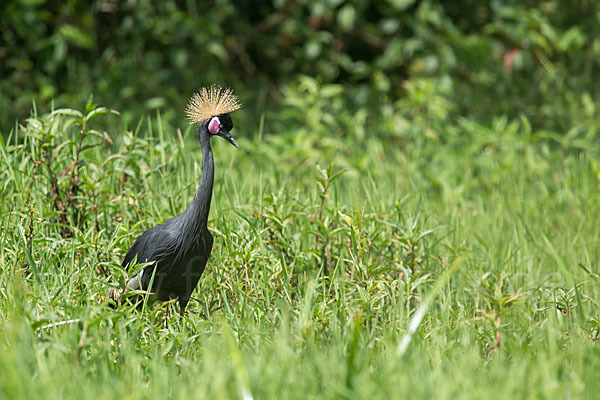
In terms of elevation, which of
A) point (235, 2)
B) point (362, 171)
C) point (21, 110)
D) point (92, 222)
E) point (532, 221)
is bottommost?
point (532, 221)

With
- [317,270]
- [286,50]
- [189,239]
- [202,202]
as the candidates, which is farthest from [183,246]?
[286,50]

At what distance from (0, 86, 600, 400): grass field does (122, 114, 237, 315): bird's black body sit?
0.12m

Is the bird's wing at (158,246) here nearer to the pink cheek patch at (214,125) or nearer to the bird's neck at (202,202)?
the bird's neck at (202,202)

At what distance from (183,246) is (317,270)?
2.56 ft

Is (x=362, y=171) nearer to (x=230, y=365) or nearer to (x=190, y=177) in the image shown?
(x=190, y=177)

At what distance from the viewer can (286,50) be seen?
6922 mm

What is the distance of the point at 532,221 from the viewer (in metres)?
4.56

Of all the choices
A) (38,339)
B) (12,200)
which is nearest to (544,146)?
(12,200)

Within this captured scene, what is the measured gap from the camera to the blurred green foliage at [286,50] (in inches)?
242

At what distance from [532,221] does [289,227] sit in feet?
5.84

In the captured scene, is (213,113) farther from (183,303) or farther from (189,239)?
(183,303)

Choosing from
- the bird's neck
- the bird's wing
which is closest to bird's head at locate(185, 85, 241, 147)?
the bird's neck

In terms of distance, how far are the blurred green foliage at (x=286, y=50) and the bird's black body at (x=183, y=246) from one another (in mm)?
2874

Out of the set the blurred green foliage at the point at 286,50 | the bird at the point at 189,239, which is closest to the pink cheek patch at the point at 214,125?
the bird at the point at 189,239
